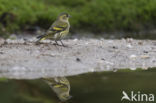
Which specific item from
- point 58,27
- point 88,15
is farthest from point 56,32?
point 88,15

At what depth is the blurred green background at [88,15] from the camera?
61.2 ft

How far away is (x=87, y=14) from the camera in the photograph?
20016 millimetres

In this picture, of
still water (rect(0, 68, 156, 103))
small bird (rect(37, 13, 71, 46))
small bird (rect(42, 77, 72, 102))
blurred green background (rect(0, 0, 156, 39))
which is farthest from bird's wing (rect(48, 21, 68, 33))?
blurred green background (rect(0, 0, 156, 39))

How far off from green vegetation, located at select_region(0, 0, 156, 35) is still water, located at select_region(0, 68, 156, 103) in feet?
31.1

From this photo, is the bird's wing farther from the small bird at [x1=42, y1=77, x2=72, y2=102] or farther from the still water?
the small bird at [x1=42, y1=77, x2=72, y2=102]

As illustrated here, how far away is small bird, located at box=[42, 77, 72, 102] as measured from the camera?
786cm

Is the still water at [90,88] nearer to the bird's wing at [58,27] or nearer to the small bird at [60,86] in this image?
the small bird at [60,86]

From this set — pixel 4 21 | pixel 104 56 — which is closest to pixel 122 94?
pixel 104 56

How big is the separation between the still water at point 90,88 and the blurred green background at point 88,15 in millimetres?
9366

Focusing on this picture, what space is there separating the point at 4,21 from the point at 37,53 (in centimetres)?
754

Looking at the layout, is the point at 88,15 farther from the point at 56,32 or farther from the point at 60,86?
the point at 60,86

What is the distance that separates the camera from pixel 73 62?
Answer: 406 inches

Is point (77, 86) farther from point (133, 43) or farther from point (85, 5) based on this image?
point (85, 5)

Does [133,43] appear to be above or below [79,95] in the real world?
above
